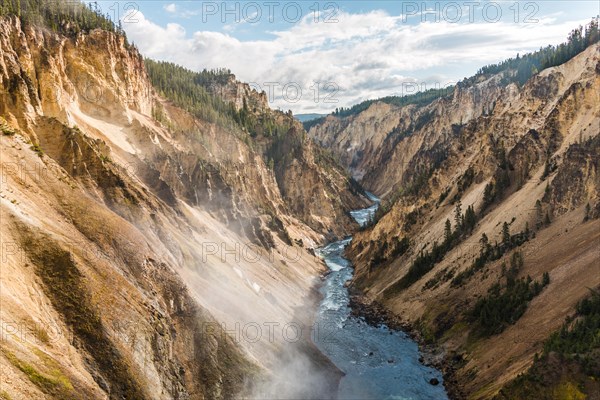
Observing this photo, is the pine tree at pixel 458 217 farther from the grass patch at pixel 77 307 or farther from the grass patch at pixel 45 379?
the grass patch at pixel 45 379

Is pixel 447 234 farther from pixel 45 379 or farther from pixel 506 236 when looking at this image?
pixel 45 379

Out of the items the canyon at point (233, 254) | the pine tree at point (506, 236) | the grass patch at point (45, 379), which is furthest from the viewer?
the pine tree at point (506, 236)

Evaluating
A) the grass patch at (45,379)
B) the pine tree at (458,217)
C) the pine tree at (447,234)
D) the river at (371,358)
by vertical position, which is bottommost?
the river at (371,358)

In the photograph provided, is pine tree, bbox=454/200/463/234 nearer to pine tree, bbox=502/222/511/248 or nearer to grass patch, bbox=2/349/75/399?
pine tree, bbox=502/222/511/248

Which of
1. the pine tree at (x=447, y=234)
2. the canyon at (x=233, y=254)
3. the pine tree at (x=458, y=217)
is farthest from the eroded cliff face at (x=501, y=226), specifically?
the pine tree at (x=458, y=217)

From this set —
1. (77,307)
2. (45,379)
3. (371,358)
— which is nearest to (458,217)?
(371,358)

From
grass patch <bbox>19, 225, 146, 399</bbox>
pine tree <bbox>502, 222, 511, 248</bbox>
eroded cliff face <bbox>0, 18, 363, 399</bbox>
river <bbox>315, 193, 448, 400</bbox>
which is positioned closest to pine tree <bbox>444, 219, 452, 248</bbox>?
pine tree <bbox>502, 222, 511, 248</bbox>

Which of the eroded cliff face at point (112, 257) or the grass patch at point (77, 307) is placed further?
the grass patch at point (77, 307)
